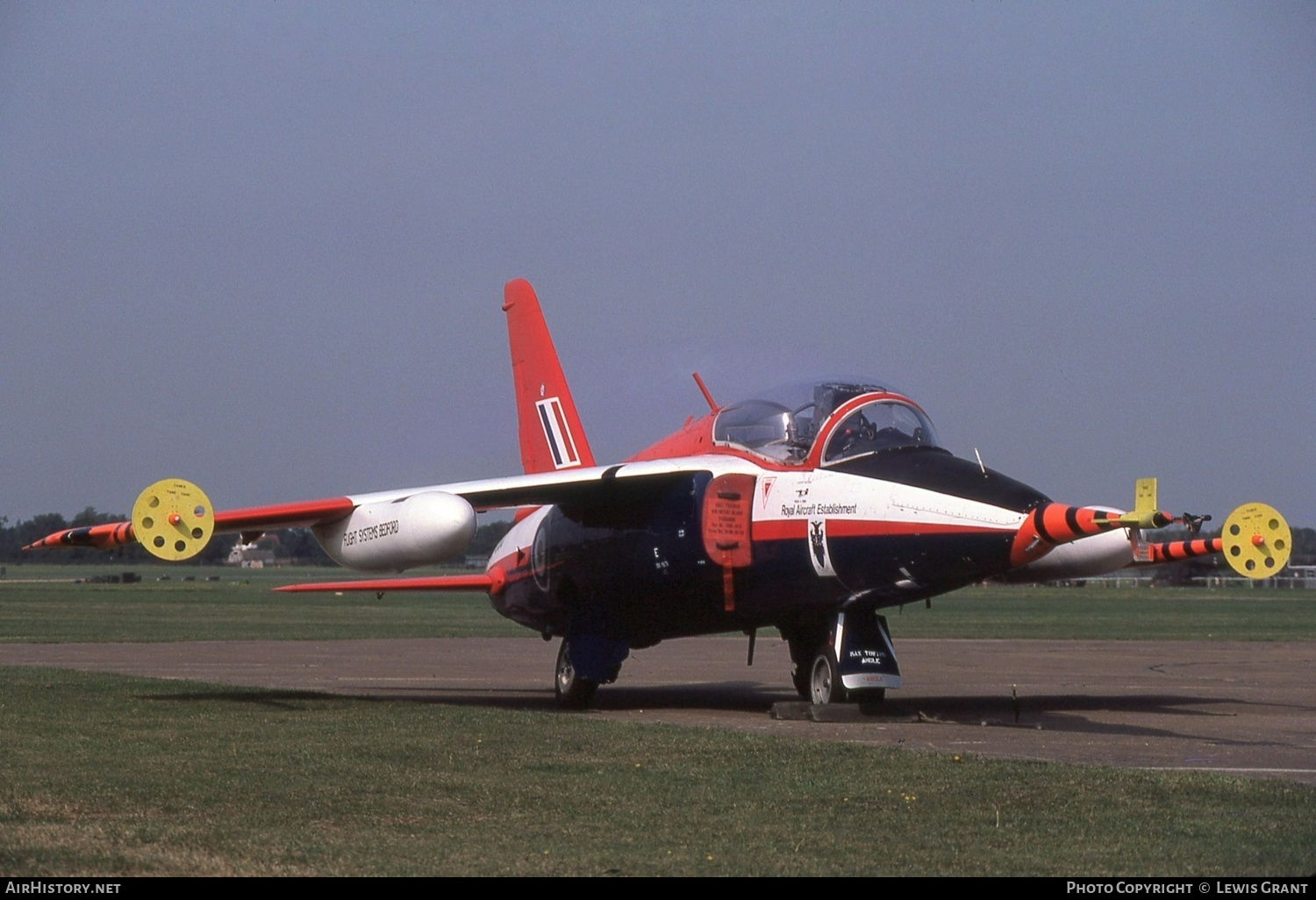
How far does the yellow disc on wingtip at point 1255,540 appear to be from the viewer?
13180 millimetres

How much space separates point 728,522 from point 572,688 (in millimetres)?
3679

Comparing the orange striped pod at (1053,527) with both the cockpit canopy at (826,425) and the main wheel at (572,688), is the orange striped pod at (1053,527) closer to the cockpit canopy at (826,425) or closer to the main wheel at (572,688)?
the cockpit canopy at (826,425)

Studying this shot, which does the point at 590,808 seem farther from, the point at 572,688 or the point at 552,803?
the point at 572,688

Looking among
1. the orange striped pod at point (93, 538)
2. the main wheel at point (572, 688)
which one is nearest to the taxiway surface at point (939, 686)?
the main wheel at point (572, 688)

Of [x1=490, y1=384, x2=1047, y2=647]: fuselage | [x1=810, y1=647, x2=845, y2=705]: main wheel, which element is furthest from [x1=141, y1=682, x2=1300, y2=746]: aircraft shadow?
[x1=490, y1=384, x2=1047, y2=647]: fuselage

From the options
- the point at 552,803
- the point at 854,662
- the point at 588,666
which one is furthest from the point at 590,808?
the point at 588,666

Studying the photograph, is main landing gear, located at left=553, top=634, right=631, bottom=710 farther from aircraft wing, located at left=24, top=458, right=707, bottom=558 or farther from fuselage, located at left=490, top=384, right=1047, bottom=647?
aircraft wing, located at left=24, top=458, right=707, bottom=558

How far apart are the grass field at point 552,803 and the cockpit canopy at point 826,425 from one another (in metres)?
3.28

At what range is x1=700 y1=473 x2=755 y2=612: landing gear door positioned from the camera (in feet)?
52.9

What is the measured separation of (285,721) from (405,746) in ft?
9.38

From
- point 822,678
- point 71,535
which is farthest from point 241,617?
point 822,678

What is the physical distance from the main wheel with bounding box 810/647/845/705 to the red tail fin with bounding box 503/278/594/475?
22.3ft

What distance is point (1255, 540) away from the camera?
43.4 ft
